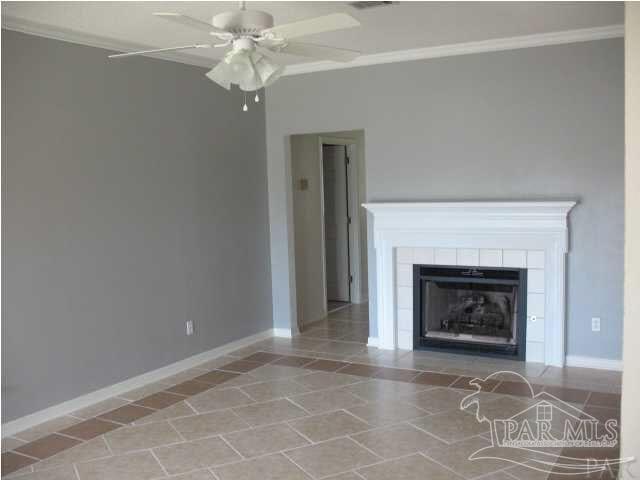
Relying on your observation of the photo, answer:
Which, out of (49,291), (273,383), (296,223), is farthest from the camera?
(296,223)

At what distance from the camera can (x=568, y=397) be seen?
4.54 m

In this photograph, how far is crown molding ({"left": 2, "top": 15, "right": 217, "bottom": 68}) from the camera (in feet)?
13.4

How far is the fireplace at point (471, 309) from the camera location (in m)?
5.44

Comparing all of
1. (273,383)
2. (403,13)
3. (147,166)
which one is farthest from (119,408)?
(403,13)

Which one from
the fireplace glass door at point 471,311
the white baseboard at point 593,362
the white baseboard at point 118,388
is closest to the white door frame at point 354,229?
the white baseboard at point 118,388

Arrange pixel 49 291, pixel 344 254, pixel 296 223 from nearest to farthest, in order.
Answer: pixel 49 291 < pixel 296 223 < pixel 344 254

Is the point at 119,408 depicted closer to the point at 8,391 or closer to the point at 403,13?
the point at 8,391

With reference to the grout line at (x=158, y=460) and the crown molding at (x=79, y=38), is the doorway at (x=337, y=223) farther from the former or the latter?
the grout line at (x=158, y=460)

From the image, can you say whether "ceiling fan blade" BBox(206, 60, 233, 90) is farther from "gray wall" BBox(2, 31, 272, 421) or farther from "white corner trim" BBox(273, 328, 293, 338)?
"white corner trim" BBox(273, 328, 293, 338)

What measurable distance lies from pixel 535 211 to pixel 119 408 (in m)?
3.41

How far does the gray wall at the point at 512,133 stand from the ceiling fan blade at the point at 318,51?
235cm

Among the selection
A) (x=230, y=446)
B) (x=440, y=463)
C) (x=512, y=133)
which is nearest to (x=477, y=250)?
(x=512, y=133)

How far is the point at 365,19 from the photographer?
14.3ft

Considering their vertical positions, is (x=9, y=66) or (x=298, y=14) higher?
(x=298, y=14)
